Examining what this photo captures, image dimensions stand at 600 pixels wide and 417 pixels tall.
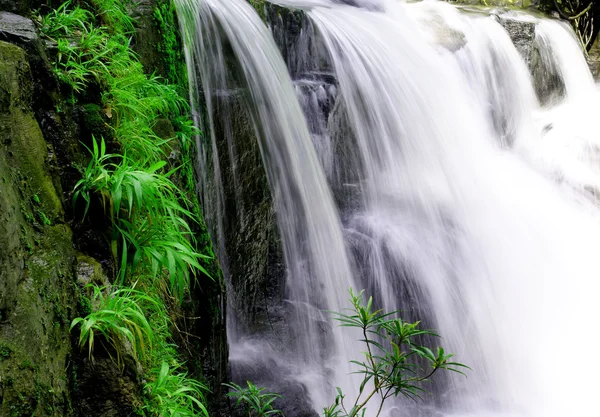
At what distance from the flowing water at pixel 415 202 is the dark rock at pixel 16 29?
180 cm

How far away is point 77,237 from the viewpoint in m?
2.10

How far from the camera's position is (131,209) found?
2264 mm

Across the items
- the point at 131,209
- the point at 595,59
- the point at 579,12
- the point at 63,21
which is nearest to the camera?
the point at 131,209

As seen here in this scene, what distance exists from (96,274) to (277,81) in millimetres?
3266

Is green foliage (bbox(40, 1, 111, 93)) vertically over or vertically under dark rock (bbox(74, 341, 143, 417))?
over

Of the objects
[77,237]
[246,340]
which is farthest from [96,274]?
[246,340]

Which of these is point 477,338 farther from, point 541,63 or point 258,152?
point 541,63

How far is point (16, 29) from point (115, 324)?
1265 millimetres

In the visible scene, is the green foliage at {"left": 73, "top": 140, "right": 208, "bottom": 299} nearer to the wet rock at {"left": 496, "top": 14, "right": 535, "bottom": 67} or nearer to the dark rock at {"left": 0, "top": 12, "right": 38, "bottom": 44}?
the dark rock at {"left": 0, "top": 12, "right": 38, "bottom": 44}

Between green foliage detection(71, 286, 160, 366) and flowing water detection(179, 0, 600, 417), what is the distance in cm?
203

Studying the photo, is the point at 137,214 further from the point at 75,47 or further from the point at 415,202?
the point at 415,202

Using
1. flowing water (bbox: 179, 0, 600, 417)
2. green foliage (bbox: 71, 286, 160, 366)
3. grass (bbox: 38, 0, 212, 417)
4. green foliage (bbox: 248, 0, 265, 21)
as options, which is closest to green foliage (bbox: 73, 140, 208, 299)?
grass (bbox: 38, 0, 212, 417)

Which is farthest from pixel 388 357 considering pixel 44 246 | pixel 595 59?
pixel 595 59

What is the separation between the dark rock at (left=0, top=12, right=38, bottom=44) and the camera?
2.11 m
